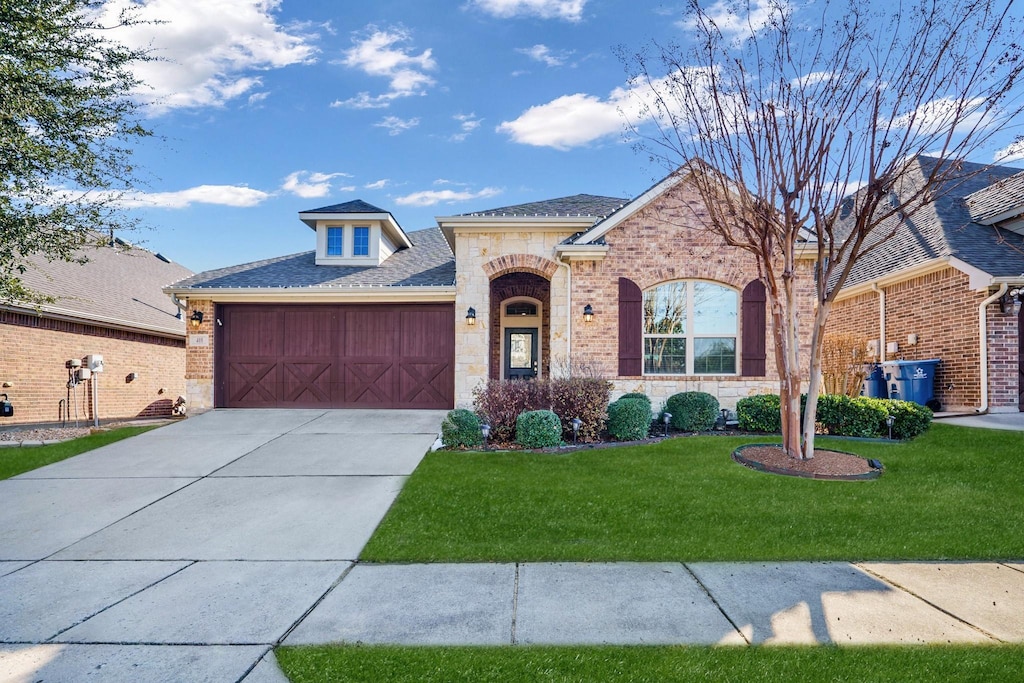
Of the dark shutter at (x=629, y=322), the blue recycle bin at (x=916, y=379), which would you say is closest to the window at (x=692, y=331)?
the dark shutter at (x=629, y=322)

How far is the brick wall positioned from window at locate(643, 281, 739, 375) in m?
14.1

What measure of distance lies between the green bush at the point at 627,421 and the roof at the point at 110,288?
11.2 m

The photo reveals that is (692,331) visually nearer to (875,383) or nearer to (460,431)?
(875,383)

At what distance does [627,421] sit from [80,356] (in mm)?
13866

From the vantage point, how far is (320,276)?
12.9 metres

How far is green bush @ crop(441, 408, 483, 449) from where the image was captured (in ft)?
26.7

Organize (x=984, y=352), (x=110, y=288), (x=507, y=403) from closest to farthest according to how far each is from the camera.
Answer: (x=507, y=403) < (x=984, y=352) < (x=110, y=288)

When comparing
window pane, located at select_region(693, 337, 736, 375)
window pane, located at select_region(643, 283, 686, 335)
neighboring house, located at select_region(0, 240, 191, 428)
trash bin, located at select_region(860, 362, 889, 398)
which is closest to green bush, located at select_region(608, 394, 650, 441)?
window pane, located at select_region(643, 283, 686, 335)

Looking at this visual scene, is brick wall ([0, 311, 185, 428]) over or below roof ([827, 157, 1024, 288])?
below

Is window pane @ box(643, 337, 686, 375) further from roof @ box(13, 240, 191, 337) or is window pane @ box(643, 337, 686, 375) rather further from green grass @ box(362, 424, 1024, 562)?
roof @ box(13, 240, 191, 337)

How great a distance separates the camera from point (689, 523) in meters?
4.96

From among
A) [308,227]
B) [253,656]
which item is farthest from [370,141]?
[253,656]

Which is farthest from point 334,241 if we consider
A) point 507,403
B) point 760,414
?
point 760,414

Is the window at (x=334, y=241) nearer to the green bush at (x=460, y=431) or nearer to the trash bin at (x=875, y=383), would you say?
the green bush at (x=460, y=431)
